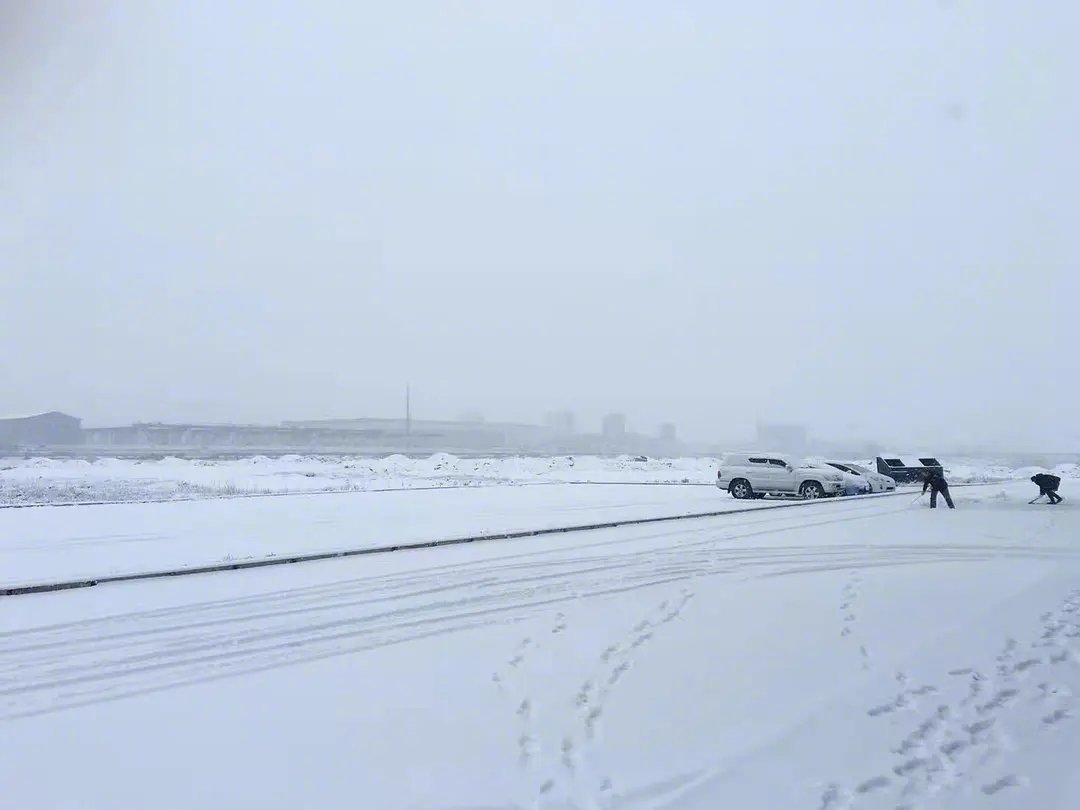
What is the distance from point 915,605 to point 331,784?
24.2 ft

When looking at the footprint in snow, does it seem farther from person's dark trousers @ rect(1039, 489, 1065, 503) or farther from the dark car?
the dark car

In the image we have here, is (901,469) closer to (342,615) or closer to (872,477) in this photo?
(872,477)

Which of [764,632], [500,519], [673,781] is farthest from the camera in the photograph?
[500,519]

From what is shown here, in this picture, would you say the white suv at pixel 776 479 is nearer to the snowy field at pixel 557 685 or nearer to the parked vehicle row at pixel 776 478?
the parked vehicle row at pixel 776 478

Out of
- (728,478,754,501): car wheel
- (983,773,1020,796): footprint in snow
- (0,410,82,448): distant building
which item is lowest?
(983,773,1020,796): footprint in snow

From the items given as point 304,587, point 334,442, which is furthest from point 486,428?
point 304,587

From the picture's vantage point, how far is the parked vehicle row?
101ft

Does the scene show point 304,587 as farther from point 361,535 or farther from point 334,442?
point 334,442

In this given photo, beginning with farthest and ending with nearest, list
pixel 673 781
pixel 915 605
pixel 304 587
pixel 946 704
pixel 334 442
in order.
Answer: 1. pixel 334 442
2. pixel 304 587
3. pixel 915 605
4. pixel 946 704
5. pixel 673 781

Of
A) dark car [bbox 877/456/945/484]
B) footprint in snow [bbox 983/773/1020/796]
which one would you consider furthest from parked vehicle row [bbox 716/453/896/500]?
footprint in snow [bbox 983/773/1020/796]

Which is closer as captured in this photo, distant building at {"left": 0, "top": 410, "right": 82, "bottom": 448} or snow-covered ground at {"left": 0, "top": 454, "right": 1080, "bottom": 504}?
snow-covered ground at {"left": 0, "top": 454, "right": 1080, "bottom": 504}

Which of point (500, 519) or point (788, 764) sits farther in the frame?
point (500, 519)

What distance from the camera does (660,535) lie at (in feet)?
58.9

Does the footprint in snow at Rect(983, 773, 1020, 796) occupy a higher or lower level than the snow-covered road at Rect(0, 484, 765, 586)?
lower
